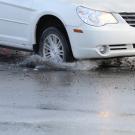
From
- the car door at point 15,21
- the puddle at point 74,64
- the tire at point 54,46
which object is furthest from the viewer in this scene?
the car door at point 15,21

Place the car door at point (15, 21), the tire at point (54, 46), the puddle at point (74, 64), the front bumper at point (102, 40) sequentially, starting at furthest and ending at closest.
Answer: the car door at point (15, 21), the puddle at point (74, 64), the tire at point (54, 46), the front bumper at point (102, 40)

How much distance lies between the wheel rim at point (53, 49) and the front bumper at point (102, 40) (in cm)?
40

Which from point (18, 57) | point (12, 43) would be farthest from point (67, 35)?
point (18, 57)

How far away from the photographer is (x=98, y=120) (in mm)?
6855

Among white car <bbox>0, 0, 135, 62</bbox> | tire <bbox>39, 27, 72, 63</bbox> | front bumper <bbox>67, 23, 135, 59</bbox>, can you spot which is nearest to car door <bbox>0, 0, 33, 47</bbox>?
white car <bbox>0, 0, 135, 62</bbox>

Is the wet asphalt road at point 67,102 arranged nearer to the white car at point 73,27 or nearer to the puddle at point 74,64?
the puddle at point 74,64

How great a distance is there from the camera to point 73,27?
33.1ft

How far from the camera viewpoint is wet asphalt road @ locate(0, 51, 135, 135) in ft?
21.5

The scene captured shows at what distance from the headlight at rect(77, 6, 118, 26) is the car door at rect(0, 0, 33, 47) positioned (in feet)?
3.61

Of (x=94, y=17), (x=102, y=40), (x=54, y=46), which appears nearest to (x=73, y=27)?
(x=94, y=17)

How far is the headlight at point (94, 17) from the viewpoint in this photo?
32.9 ft

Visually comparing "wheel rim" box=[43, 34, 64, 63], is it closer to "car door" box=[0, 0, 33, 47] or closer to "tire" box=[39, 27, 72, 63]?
"tire" box=[39, 27, 72, 63]

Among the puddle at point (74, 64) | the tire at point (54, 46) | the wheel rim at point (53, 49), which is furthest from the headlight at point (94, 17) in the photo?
the puddle at point (74, 64)

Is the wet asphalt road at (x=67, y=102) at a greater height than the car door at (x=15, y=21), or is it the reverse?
the car door at (x=15, y=21)
